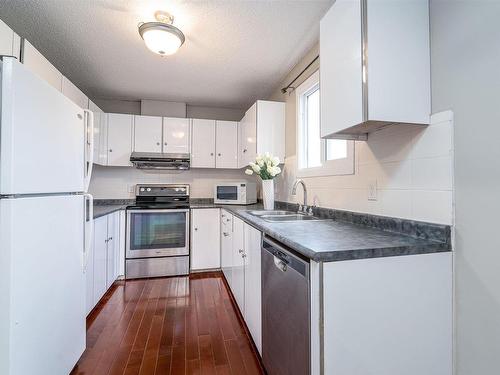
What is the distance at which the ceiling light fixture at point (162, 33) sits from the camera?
185 cm

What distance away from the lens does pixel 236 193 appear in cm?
346

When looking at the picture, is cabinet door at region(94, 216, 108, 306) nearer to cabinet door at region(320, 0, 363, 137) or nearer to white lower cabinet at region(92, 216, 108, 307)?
white lower cabinet at region(92, 216, 108, 307)

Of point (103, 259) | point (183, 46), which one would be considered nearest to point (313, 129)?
point (183, 46)

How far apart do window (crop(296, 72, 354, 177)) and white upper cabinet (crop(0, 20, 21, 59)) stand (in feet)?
7.14

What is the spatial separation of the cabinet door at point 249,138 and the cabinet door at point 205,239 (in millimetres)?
811

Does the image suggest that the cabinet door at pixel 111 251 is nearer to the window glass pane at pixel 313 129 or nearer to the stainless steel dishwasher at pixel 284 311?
the stainless steel dishwasher at pixel 284 311

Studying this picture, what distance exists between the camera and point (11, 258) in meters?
1.01

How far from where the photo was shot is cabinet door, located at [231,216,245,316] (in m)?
2.05

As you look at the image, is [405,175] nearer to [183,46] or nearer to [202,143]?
[183,46]

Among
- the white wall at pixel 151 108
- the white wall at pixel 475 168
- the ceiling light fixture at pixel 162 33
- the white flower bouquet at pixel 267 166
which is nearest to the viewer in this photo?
the white wall at pixel 475 168

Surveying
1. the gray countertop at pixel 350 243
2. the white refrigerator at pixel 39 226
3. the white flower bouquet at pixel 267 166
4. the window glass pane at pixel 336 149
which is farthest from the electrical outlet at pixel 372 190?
the white refrigerator at pixel 39 226

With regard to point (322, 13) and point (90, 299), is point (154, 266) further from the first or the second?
point (322, 13)

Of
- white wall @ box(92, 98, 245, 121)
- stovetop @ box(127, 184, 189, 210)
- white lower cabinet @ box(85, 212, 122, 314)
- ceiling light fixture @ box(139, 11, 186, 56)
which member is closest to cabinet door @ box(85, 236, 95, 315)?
white lower cabinet @ box(85, 212, 122, 314)

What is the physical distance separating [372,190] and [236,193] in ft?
6.97
